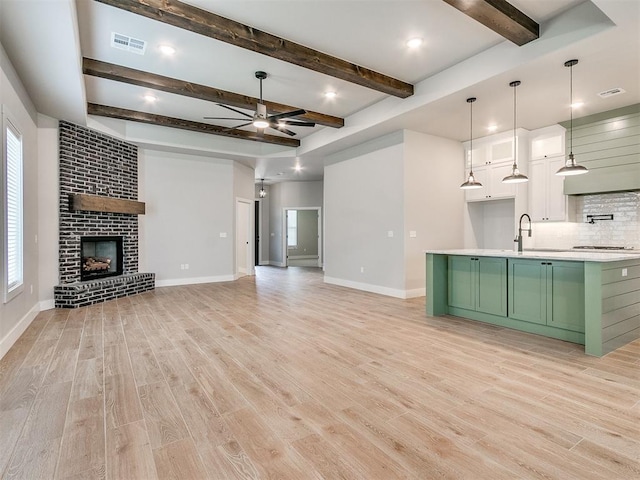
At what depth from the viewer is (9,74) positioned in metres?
3.61

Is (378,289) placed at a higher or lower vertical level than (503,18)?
lower

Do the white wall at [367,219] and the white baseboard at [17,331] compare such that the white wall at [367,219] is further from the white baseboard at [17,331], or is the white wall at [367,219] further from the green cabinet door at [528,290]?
the white baseboard at [17,331]

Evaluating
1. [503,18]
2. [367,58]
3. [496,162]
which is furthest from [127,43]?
[496,162]

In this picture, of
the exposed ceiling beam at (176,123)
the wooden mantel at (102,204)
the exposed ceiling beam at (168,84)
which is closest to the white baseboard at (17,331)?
the wooden mantel at (102,204)

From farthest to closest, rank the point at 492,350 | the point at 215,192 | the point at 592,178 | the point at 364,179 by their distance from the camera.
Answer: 1. the point at 215,192
2. the point at 364,179
3. the point at 592,178
4. the point at 492,350

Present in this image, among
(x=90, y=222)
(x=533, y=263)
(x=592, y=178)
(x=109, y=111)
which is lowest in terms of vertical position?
(x=533, y=263)

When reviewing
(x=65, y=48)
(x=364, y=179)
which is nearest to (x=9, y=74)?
(x=65, y=48)

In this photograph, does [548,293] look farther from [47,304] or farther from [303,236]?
[303,236]

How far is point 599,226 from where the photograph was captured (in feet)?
Result: 18.6

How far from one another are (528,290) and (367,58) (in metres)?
3.40

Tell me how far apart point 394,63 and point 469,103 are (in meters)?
1.32

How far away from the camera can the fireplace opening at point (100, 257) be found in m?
6.16

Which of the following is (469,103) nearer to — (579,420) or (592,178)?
(592,178)

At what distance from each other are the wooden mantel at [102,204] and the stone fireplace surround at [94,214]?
0.12 meters
